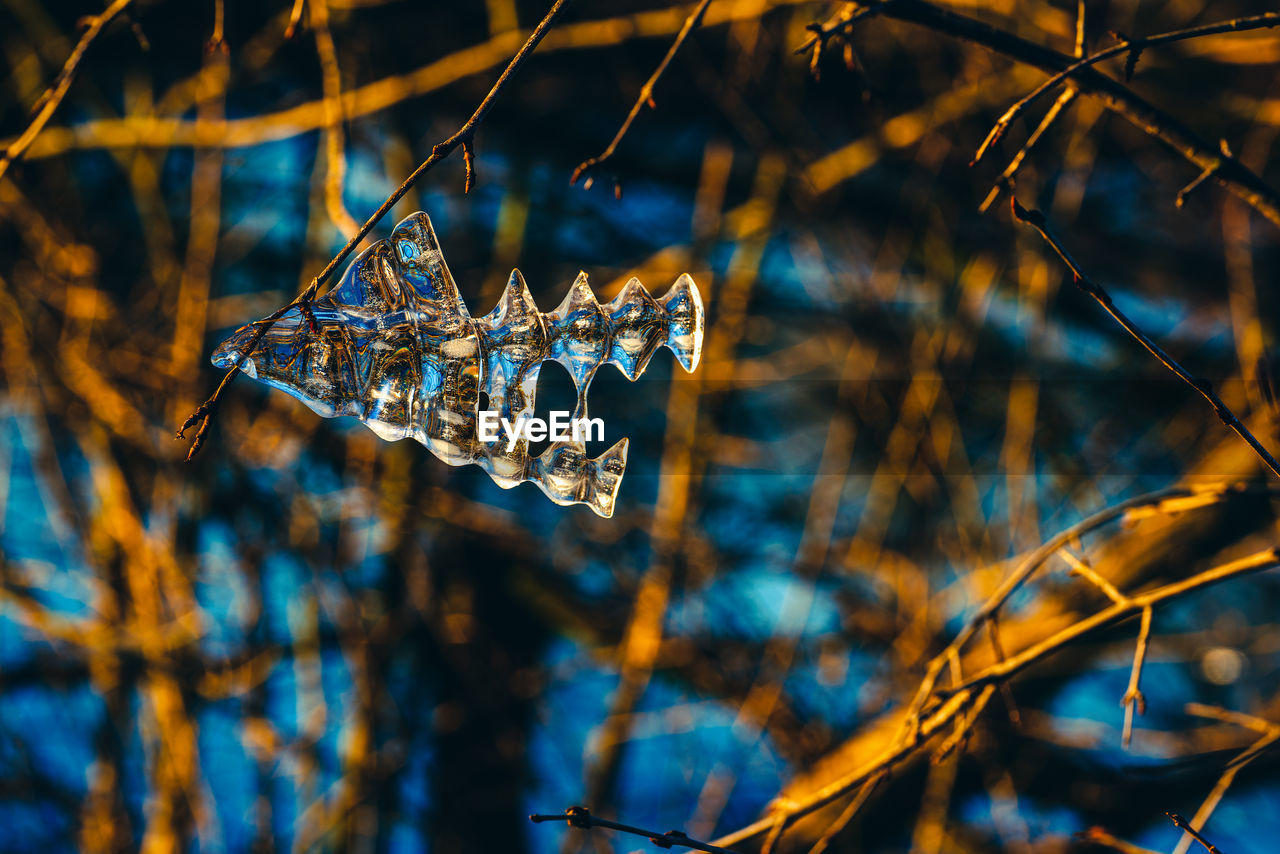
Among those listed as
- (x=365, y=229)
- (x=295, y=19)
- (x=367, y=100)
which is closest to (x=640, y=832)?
(x=365, y=229)

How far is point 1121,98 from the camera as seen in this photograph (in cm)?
98

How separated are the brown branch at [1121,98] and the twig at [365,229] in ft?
1.67

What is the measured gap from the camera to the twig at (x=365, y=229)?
2.10 ft

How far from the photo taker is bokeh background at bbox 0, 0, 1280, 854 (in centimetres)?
222

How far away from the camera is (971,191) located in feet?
8.59

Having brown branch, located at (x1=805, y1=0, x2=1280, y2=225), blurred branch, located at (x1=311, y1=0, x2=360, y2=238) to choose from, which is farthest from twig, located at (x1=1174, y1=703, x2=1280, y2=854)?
blurred branch, located at (x1=311, y1=0, x2=360, y2=238)

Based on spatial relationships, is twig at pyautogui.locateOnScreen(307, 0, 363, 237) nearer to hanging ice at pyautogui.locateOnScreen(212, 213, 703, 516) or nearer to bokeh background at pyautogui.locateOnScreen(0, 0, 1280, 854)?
hanging ice at pyautogui.locateOnScreen(212, 213, 703, 516)

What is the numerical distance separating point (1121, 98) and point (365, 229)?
36.8 inches

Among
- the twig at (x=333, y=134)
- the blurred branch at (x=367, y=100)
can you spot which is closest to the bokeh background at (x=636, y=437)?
the blurred branch at (x=367, y=100)

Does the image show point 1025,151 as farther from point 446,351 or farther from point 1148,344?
point 446,351

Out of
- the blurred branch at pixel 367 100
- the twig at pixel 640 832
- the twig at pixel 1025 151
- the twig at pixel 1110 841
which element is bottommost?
the twig at pixel 1110 841

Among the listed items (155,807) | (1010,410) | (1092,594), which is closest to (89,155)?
(155,807)

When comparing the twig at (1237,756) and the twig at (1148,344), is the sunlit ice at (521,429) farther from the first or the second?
the twig at (1237,756)

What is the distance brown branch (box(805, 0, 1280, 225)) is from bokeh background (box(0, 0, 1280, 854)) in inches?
38.3
